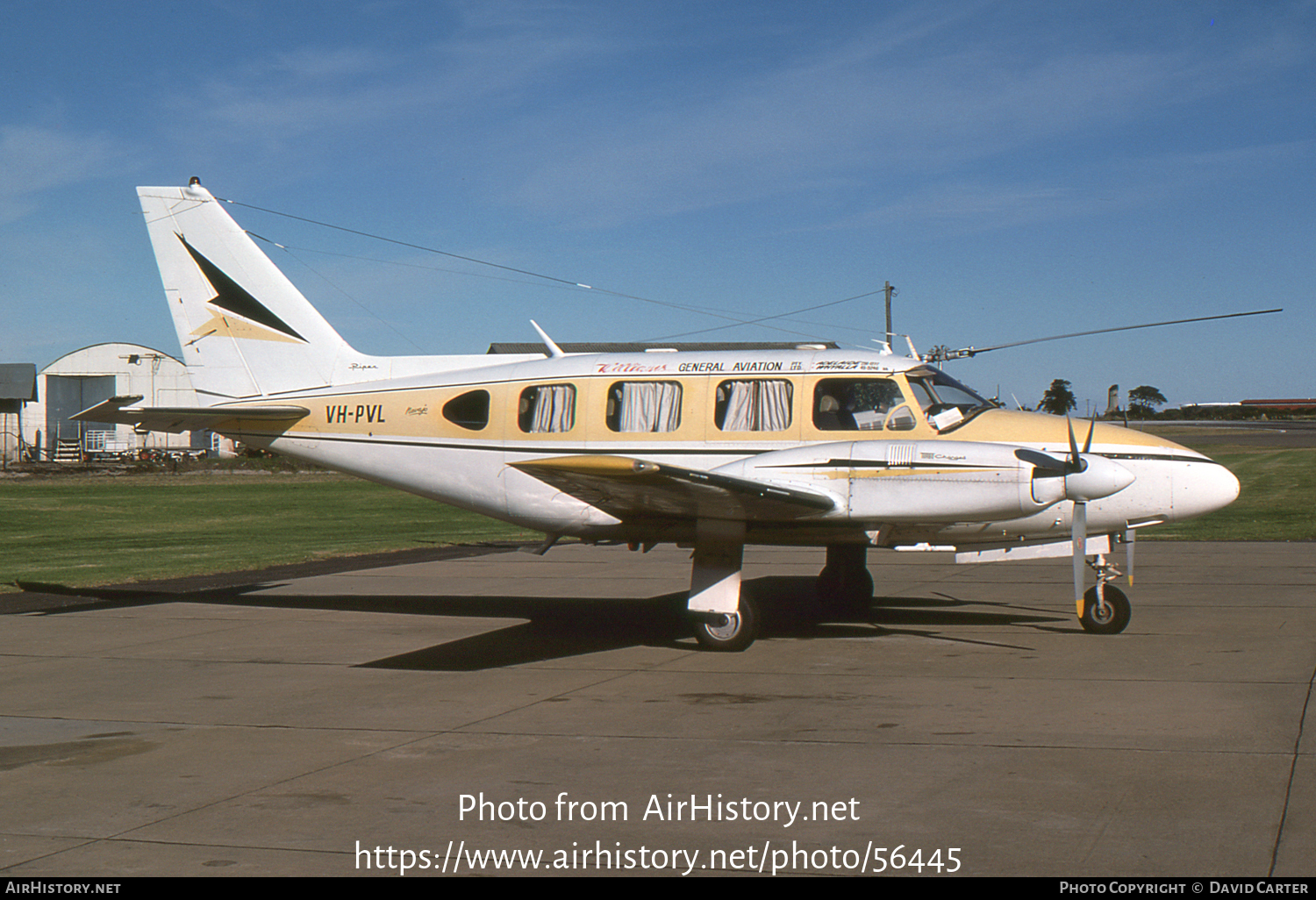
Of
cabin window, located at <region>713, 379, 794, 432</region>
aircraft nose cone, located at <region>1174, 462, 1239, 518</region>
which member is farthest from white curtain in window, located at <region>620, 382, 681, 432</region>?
aircraft nose cone, located at <region>1174, 462, 1239, 518</region>

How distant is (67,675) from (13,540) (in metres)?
16.9

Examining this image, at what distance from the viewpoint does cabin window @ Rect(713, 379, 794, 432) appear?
1173cm

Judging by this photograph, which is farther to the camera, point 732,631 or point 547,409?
point 547,409

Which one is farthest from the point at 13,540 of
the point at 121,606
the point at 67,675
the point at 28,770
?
the point at 28,770

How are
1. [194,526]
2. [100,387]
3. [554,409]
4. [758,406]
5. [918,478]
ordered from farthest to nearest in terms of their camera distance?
[100,387] → [194,526] → [554,409] → [758,406] → [918,478]

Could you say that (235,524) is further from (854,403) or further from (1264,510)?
(1264,510)

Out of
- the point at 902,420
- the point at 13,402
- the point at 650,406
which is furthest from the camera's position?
the point at 13,402

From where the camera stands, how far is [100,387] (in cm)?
7788

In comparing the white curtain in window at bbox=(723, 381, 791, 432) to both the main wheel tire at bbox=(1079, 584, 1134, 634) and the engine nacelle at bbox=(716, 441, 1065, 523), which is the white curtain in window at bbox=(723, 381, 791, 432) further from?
the main wheel tire at bbox=(1079, 584, 1134, 634)

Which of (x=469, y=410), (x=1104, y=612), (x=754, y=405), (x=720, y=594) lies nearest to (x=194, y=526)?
(x=469, y=410)

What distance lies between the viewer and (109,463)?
60.1 metres

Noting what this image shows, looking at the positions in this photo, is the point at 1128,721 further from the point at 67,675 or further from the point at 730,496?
the point at 67,675

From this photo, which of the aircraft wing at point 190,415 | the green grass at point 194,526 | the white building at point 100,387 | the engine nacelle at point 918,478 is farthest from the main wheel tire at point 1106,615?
the white building at point 100,387

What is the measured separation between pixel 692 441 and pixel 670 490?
6.14 ft
